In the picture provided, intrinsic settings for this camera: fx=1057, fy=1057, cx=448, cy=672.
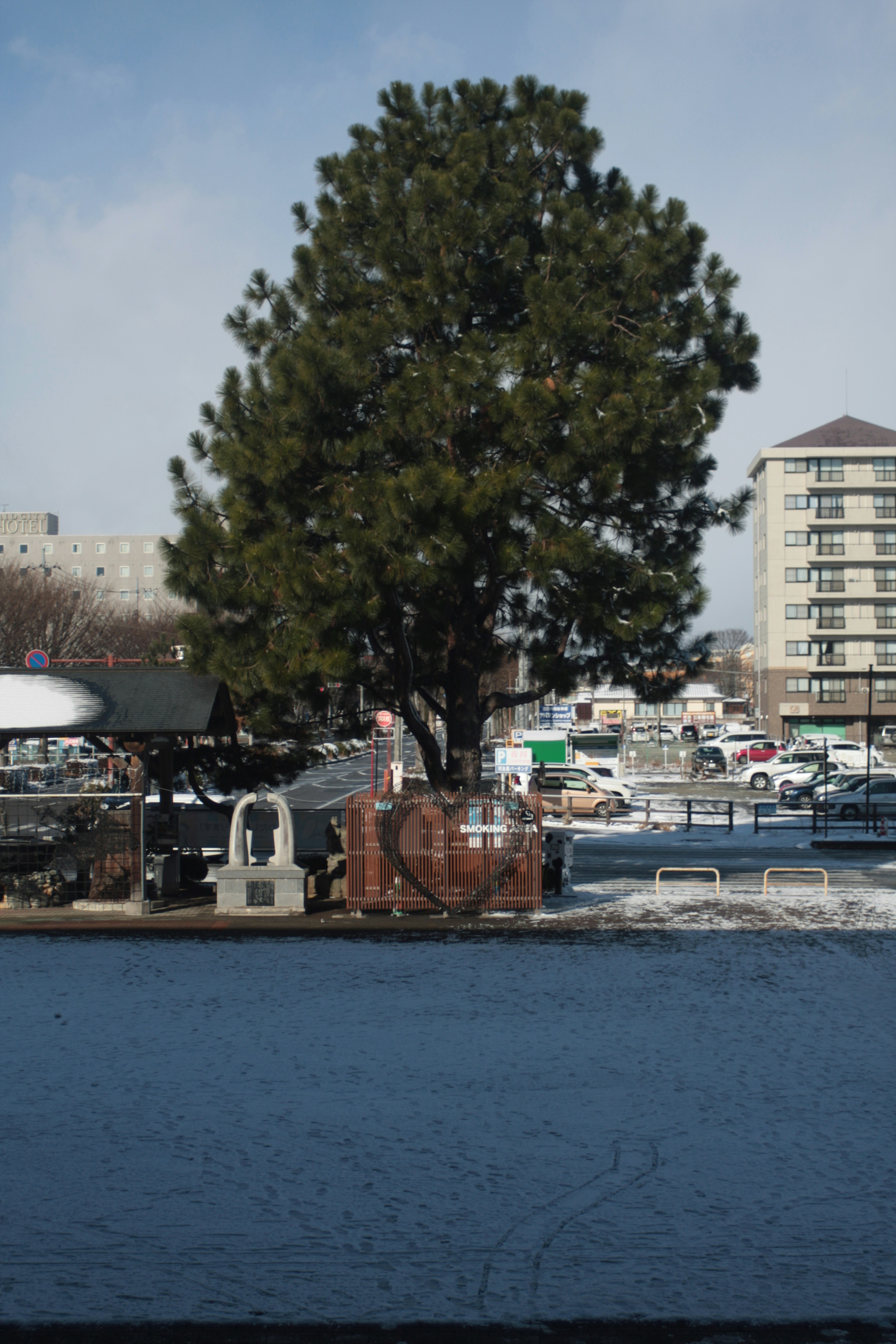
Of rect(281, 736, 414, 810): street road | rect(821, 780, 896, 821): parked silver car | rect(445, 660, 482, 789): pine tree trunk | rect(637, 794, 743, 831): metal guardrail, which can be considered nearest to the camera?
rect(445, 660, 482, 789): pine tree trunk

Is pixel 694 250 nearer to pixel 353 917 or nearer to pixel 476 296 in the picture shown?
pixel 476 296

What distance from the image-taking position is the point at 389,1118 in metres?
7.36

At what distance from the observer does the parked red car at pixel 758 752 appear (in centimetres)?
5678

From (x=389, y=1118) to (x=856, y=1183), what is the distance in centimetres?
303

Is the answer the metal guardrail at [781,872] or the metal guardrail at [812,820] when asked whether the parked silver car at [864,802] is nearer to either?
the metal guardrail at [812,820]

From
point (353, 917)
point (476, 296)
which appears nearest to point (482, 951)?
point (353, 917)

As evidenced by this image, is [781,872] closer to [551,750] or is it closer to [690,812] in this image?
[690,812]

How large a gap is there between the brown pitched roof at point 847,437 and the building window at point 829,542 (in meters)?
6.03

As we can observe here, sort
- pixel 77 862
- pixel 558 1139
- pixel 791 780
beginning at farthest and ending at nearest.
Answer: pixel 791 780 → pixel 77 862 → pixel 558 1139

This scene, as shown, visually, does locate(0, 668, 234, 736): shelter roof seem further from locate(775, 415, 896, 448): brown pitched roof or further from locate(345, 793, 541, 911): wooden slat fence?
locate(775, 415, 896, 448): brown pitched roof

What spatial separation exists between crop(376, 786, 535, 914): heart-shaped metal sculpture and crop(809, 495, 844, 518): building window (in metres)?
63.8

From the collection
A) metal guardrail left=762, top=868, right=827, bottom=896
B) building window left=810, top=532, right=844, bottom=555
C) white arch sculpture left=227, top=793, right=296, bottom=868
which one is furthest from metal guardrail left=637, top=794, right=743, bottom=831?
building window left=810, top=532, right=844, bottom=555

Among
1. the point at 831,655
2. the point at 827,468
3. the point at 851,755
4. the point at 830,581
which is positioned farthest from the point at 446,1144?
the point at 827,468

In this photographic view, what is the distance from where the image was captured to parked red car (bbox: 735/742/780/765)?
5678cm
